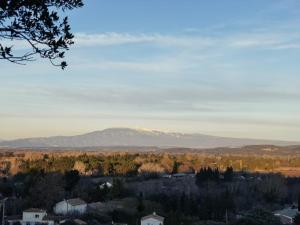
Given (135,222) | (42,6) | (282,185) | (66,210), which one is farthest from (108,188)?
(42,6)

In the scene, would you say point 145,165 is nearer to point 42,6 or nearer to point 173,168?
point 173,168

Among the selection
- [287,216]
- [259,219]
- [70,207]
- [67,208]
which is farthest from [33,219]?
[287,216]

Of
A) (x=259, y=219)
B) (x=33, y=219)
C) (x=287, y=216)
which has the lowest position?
(x=287, y=216)

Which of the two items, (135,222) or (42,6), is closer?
(42,6)

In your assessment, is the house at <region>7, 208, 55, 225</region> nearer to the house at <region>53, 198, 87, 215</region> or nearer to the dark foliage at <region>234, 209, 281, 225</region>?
the house at <region>53, 198, 87, 215</region>

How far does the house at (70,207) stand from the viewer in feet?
158

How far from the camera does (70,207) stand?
4875 centimetres

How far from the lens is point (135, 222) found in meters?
45.8

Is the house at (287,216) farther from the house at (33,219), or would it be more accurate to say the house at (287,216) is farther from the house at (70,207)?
the house at (33,219)

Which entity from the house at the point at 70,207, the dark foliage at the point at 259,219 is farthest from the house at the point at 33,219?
the dark foliage at the point at 259,219

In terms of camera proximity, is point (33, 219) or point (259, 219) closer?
point (259, 219)

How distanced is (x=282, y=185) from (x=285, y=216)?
2324 centimetres

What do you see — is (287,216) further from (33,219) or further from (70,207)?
(33,219)

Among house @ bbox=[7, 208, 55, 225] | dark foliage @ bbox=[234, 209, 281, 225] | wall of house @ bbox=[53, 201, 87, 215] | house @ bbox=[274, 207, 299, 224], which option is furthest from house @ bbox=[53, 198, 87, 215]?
house @ bbox=[274, 207, 299, 224]
